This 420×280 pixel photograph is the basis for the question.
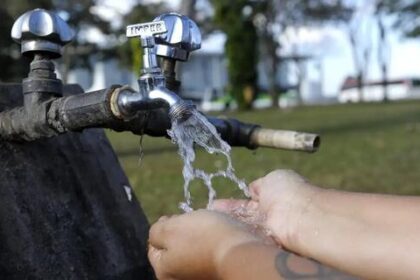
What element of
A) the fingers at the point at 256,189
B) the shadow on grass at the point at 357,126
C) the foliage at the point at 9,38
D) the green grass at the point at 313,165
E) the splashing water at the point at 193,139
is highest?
the foliage at the point at 9,38

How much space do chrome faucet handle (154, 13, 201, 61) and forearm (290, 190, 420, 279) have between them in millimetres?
347

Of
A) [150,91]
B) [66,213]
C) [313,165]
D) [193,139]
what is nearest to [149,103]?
[150,91]

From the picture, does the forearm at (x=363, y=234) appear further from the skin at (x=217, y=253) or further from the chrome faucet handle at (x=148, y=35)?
the chrome faucet handle at (x=148, y=35)

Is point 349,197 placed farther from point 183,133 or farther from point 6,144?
point 6,144

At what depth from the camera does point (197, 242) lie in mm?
1175

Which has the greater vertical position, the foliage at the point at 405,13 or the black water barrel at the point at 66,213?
the foliage at the point at 405,13

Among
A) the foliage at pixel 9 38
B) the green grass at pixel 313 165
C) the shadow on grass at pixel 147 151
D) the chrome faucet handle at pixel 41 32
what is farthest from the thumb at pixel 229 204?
the foliage at pixel 9 38

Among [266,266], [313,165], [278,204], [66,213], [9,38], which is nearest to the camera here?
[266,266]

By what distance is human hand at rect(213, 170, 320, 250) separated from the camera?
132cm

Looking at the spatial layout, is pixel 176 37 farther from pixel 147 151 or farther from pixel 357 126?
pixel 357 126

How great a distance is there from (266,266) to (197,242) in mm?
121

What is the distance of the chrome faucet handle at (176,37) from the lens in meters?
1.37

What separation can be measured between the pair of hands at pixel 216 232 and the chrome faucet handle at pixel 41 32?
1.37ft

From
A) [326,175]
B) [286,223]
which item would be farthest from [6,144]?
[326,175]
